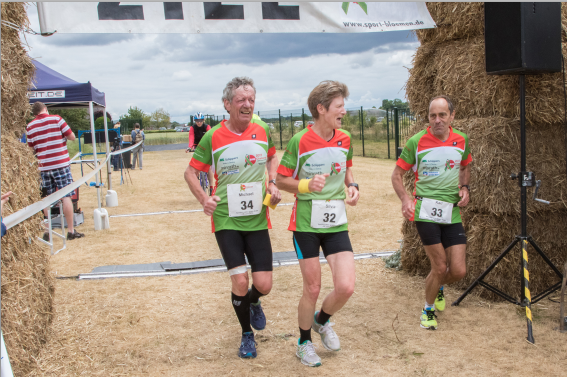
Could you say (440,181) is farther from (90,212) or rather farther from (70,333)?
(90,212)

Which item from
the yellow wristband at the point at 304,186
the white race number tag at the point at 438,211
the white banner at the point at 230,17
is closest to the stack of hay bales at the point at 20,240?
the white banner at the point at 230,17

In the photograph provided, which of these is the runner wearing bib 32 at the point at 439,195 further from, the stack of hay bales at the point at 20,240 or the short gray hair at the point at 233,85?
the stack of hay bales at the point at 20,240

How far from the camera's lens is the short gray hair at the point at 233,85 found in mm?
3674

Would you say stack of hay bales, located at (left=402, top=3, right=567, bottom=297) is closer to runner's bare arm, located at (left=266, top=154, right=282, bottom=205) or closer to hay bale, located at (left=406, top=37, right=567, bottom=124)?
hay bale, located at (left=406, top=37, right=567, bottom=124)

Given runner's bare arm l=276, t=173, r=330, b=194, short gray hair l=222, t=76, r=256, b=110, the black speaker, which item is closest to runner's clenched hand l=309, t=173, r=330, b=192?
runner's bare arm l=276, t=173, r=330, b=194

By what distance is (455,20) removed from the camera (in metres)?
5.01

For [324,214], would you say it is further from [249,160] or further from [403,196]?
[403,196]

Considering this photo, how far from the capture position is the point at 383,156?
22828mm

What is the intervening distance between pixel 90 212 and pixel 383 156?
14.9 meters

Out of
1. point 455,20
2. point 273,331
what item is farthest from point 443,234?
point 455,20

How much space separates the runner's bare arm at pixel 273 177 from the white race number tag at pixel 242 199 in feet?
0.44

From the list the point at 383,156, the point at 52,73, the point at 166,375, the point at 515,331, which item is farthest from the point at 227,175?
the point at 383,156

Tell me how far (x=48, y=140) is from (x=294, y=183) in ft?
17.9

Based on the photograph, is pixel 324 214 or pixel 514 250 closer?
pixel 324 214
